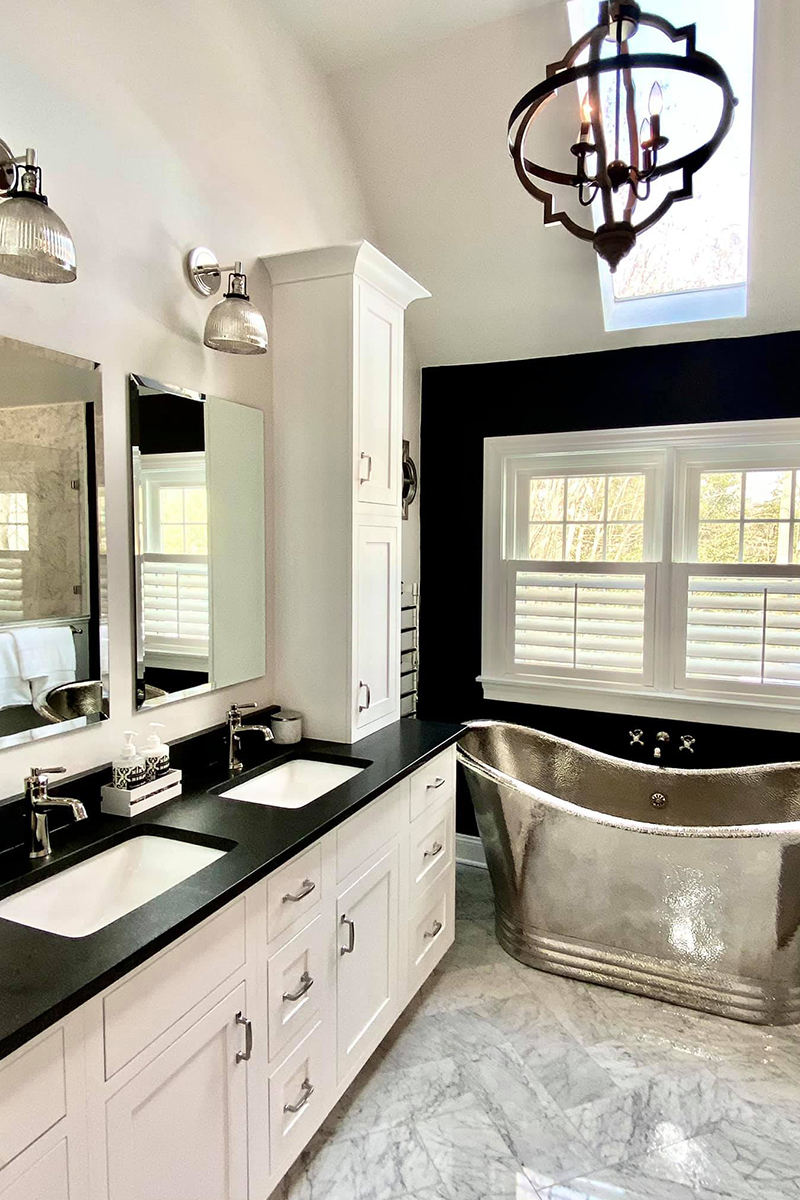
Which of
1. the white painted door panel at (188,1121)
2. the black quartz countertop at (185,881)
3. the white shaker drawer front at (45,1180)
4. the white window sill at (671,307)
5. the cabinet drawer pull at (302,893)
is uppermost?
the white window sill at (671,307)

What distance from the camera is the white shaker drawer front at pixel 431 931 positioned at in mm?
2543

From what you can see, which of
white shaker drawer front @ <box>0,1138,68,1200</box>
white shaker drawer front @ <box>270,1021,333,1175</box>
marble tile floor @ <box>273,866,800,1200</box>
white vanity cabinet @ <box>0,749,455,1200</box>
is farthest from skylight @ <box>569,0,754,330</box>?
white shaker drawer front @ <box>0,1138,68,1200</box>

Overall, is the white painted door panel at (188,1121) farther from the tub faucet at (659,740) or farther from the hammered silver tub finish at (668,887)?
the tub faucet at (659,740)

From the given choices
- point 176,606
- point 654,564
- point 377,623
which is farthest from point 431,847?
point 654,564

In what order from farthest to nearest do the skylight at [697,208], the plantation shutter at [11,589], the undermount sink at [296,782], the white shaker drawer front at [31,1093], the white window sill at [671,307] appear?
the white window sill at [671,307] < the skylight at [697,208] < the undermount sink at [296,782] < the plantation shutter at [11,589] < the white shaker drawer front at [31,1093]

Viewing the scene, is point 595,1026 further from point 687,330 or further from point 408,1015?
point 687,330

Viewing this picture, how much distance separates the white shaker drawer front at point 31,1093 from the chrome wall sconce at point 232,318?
1650 millimetres

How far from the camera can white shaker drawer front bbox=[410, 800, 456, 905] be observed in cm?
251

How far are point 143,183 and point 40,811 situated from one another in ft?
5.27

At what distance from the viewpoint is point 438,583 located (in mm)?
3807

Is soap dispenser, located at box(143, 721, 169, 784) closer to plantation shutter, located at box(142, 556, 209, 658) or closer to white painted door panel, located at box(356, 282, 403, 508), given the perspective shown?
plantation shutter, located at box(142, 556, 209, 658)

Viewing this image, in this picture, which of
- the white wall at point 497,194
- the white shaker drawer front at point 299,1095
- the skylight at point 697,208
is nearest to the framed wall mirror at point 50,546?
the white shaker drawer front at point 299,1095

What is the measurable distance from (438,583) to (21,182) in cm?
264

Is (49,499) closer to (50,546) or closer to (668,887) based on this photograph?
(50,546)
